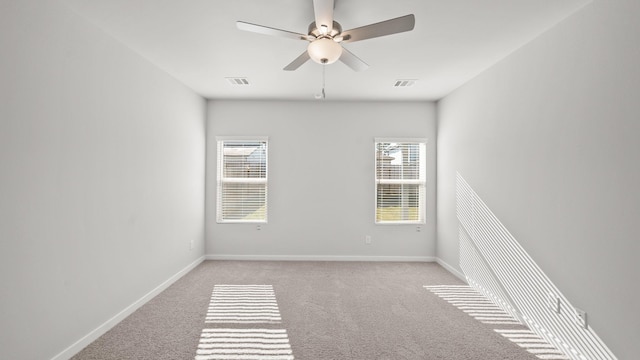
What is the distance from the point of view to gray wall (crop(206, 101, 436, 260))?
203 inches

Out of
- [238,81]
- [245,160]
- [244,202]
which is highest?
[238,81]

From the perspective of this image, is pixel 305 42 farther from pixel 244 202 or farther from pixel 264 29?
pixel 244 202

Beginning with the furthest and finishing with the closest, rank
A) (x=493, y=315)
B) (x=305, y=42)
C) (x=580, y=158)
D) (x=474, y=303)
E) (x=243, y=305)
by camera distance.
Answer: (x=474, y=303), (x=243, y=305), (x=493, y=315), (x=305, y=42), (x=580, y=158)

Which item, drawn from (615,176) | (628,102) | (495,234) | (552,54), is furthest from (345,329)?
(552,54)

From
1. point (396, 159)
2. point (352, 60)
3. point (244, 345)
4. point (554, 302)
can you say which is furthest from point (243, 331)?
point (396, 159)

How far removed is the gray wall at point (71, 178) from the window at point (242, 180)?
1.44 metres

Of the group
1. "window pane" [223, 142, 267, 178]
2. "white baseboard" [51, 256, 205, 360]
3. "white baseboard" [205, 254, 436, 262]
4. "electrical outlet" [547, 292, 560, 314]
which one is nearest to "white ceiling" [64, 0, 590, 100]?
"window pane" [223, 142, 267, 178]

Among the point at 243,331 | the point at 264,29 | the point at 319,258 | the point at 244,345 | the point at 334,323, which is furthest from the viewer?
the point at 319,258

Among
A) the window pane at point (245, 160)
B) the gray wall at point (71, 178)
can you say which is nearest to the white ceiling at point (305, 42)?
the gray wall at point (71, 178)

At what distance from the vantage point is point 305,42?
118 inches

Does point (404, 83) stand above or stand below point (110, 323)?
above

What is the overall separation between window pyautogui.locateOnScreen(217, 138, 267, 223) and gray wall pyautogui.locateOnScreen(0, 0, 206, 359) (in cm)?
144

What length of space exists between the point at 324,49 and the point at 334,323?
2314 mm

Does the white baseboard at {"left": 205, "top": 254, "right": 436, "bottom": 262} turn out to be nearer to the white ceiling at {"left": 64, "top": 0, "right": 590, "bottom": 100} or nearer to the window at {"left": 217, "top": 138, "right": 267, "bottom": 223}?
the window at {"left": 217, "top": 138, "right": 267, "bottom": 223}
